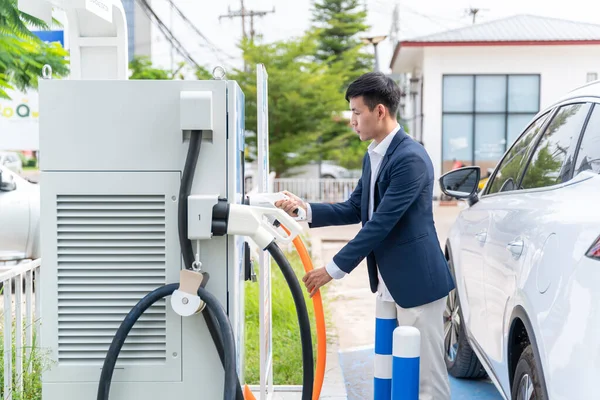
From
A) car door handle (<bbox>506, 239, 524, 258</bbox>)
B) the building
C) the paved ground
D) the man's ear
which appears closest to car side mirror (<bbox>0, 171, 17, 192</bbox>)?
the paved ground

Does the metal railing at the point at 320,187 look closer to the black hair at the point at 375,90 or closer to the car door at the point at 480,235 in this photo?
the car door at the point at 480,235

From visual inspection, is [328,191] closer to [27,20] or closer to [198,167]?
[27,20]

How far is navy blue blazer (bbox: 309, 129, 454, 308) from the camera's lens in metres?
3.28

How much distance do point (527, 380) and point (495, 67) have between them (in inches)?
901

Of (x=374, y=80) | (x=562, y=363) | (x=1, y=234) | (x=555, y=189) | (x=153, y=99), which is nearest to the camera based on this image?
(x=562, y=363)

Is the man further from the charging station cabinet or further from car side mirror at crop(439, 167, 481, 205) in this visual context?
car side mirror at crop(439, 167, 481, 205)

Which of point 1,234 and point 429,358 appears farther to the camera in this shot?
point 1,234

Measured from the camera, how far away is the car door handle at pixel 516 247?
3043 millimetres

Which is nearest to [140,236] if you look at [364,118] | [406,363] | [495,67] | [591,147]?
[406,363]

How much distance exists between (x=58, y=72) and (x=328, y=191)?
15546 mm

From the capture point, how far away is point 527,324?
Result: 277 cm

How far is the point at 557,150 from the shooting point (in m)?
3.33

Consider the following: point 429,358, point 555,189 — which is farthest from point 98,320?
point 555,189

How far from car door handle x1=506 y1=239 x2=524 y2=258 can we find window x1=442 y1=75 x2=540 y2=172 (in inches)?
855
